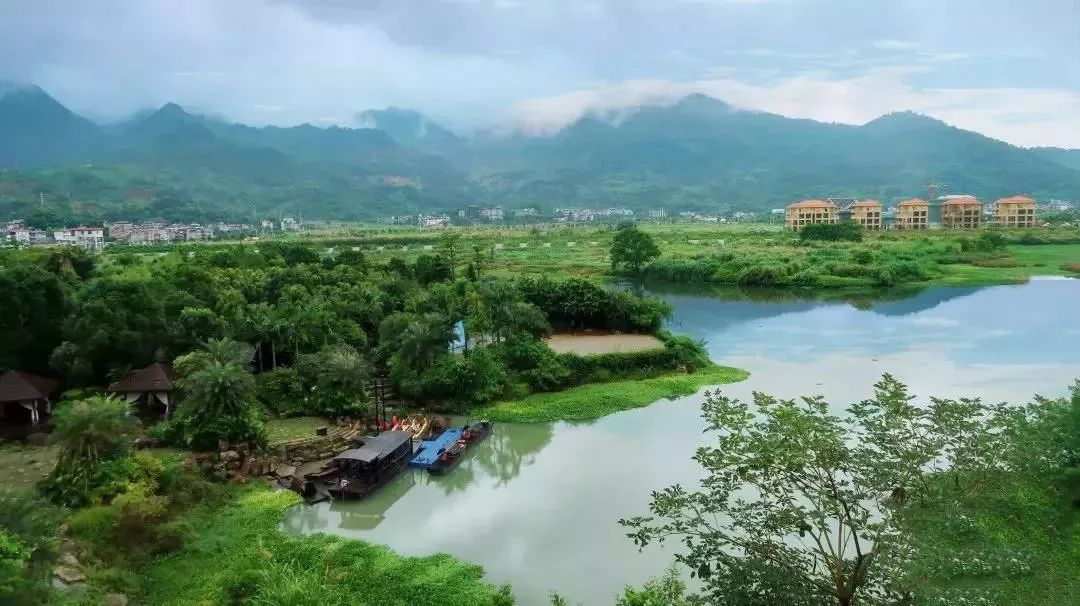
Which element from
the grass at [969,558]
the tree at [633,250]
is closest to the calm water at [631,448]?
the grass at [969,558]

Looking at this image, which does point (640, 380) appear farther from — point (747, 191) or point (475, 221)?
point (747, 191)

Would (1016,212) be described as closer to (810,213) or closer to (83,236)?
(810,213)

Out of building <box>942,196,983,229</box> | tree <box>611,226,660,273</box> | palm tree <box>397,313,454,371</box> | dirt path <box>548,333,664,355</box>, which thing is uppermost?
building <box>942,196,983,229</box>

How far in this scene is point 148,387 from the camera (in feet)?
55.1

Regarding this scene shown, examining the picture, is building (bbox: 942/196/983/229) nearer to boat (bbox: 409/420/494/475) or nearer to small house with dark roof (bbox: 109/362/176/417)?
boat (bbox: 409/420/494/475)

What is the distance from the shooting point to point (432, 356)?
19250mm

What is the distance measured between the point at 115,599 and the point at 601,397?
1247 centimetres

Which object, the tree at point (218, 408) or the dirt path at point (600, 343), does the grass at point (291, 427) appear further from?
the dirt path at point (600, 343)

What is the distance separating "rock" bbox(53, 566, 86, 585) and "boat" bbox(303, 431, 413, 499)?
14.2 ft

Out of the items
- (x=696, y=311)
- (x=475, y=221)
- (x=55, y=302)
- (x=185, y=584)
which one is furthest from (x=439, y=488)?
(x=475, y=221)

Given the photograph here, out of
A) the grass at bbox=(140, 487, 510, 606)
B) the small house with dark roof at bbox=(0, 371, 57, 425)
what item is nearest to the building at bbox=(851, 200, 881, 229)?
the small house with dark roof at bbox=(0, 371, 57, 425)

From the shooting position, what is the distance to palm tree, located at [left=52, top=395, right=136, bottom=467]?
11.6 m

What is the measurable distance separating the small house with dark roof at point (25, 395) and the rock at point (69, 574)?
28.7 ft

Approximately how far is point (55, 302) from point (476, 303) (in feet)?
37.5
